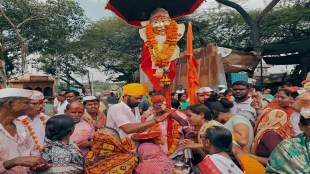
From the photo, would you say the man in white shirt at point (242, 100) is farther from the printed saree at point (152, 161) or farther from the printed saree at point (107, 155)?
the printed saree at point (107, 155)

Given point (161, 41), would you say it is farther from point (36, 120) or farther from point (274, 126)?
point (274, 126)

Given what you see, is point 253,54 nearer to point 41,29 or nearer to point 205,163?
point 205,163

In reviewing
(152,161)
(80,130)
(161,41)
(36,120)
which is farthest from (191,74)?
(36,120)

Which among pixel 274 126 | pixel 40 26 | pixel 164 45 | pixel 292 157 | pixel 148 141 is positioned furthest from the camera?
pixel 40 26

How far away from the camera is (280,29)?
23234mm

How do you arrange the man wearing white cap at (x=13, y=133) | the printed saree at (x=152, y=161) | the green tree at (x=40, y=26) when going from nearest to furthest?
the man wearing white cap at (x=13, y=133), the printed saree at (x=152, y=161), the green tree at (x=40, y=26)

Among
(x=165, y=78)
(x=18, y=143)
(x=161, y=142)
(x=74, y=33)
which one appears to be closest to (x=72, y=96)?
(x=165, y=78)

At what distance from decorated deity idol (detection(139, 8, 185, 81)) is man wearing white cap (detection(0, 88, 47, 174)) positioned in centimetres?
199

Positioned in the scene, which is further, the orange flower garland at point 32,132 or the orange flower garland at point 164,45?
the orange flower garland at point 164,45

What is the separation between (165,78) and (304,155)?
8.21 feet

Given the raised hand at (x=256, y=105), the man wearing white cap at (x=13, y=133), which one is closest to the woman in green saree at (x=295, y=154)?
the man wearing white cap at (x=13, y=133)

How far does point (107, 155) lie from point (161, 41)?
2131 millimetres

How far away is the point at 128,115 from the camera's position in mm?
4234

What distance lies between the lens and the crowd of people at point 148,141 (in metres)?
2.59
